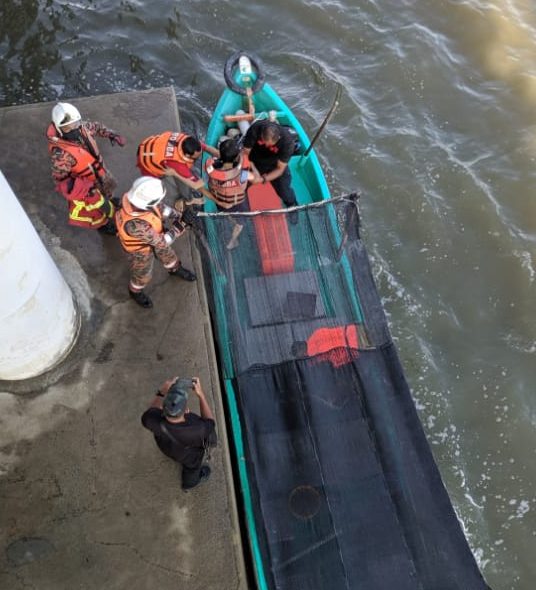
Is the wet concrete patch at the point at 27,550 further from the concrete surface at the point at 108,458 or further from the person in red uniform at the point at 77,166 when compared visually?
the person in red uniform at the point at 77,166

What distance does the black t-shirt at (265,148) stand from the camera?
5.88 metres

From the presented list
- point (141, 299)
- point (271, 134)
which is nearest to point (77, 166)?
point (141, 299)

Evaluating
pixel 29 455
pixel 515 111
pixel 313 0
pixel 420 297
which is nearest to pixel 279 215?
pixel 420 297

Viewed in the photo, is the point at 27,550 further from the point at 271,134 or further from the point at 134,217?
the point at 271,134

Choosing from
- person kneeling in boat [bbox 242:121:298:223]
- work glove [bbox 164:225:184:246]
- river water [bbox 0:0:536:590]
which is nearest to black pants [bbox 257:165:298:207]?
person kneeling in boat [bbox 242:121:298:223]

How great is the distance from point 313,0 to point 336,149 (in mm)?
3942

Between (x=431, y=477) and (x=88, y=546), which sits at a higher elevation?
(x=88, y=546)

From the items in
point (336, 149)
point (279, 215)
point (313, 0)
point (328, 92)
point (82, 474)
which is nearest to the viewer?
point (82, 474)

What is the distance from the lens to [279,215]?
18.5 ft

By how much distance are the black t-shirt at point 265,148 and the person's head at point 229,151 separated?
80cm

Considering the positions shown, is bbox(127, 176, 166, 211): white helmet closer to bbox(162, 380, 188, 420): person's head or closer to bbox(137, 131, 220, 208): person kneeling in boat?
bbox(137, 131, 220, 208): person kneeling in boat

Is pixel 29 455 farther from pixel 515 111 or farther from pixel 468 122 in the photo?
pixel 515 111

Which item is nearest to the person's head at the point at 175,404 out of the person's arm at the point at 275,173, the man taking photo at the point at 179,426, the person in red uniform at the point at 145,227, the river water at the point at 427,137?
the man taking photo at the point at 179,426

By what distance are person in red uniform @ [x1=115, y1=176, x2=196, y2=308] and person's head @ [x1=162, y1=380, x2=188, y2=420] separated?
1.63 meters
